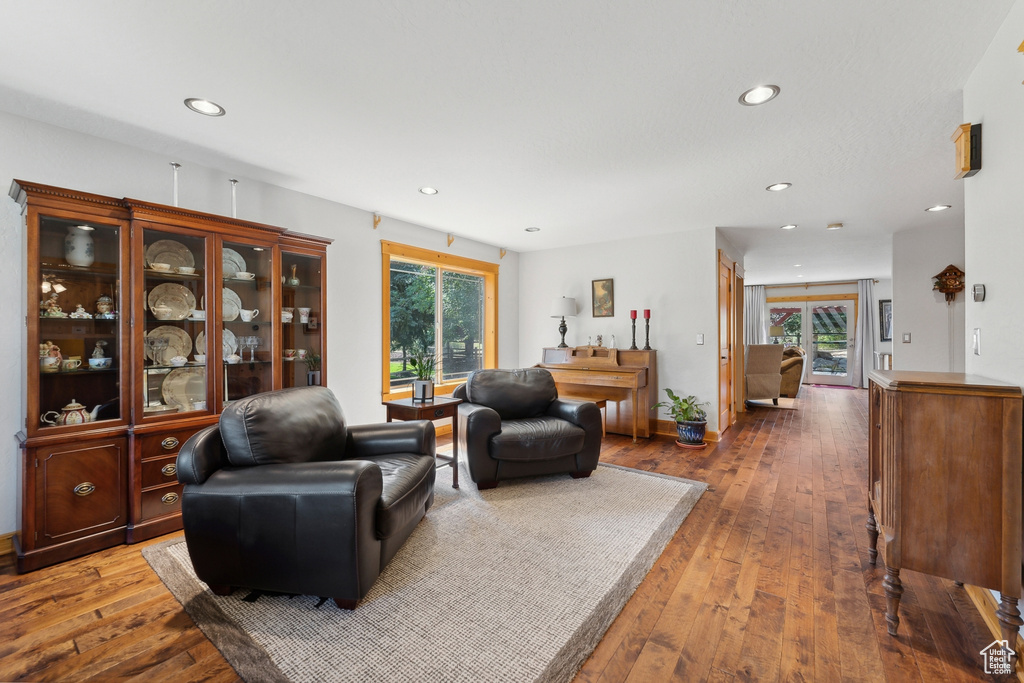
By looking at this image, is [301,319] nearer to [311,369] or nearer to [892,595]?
[311,369]

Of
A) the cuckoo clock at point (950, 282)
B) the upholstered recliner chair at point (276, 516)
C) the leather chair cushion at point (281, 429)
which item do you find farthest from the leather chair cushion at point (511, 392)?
the cuckoo clock at point (950, 282)

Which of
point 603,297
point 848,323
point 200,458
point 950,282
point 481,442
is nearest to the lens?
point 200,458

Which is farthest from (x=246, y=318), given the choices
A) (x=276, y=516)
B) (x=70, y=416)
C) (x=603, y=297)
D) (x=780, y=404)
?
(x=780, y=404)

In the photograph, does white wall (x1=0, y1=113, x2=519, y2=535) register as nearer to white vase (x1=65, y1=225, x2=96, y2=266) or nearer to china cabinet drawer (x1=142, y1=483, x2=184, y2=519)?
white vase (x1=65, y1=225, x2=96, y2=266)

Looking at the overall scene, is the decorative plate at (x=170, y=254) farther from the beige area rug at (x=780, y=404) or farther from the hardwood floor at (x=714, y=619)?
the beige area rug at (x=780, y=404)

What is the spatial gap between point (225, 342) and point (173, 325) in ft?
0.98

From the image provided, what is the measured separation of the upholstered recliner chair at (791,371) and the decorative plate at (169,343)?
25.1 ft

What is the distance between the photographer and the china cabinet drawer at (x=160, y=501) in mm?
2428

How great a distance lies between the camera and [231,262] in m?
2.87

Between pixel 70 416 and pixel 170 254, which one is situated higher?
pixel 170 254

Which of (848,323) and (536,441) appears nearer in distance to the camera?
(536,441)

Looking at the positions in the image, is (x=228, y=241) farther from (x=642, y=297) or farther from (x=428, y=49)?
(x=642, y=297)

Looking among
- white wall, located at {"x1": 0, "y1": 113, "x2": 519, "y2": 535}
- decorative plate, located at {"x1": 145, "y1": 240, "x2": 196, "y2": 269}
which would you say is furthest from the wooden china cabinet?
white wall, located at {"x1": 0, "y1": 113, "x2": 519, "y2": 535}

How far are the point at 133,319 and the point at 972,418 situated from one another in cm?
378
